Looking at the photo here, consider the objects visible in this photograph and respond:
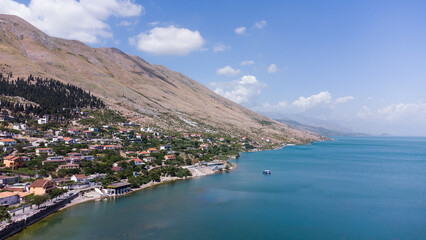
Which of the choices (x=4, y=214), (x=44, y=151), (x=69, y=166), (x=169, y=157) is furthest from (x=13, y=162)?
(x=169, y=157)

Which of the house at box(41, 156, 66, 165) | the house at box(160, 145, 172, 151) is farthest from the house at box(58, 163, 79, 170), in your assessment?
the house at box(160, 145, 172, 151)

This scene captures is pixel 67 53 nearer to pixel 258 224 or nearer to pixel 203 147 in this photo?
pixel 203 147

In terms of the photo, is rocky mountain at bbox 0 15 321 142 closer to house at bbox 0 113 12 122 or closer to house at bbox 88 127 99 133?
house at bbox 88 127 99 133

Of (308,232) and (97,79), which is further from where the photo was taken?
(97,79)

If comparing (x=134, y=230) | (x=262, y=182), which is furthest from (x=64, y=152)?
(x=262, y=182)

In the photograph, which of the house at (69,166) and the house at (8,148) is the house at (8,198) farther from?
the house at (8,148)

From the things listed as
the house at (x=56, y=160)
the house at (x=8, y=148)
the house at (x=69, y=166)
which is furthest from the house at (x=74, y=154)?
the house at (x=8, y=148)
